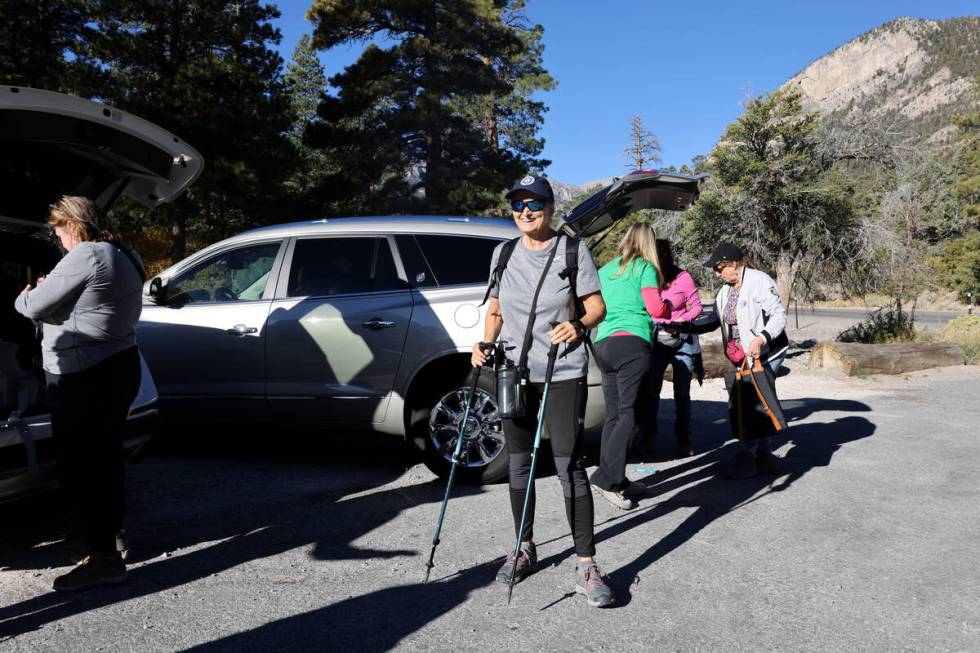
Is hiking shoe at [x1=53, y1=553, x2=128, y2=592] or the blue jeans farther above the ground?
the blue jeans

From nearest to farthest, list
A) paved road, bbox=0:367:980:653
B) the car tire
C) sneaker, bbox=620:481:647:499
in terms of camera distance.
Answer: paved road, bbox=0:367:980:653 < sneaker, bbox=620:481:647:499 < the car tire

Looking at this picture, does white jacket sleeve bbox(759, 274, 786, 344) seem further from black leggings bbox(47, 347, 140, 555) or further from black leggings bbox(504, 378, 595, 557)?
black leggings bbox(47, 347, 140, 555)

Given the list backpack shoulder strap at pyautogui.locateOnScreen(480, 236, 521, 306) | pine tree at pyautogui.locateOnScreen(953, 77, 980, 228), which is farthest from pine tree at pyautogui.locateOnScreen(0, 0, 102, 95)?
pine tree at pyautogui.locateOnScreen(953, 77, 980, 228)

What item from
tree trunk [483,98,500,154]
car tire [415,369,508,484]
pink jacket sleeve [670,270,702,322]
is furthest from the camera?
tree trunk [483,98,500,154]

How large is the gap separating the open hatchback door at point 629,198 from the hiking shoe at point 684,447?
6.47 feet

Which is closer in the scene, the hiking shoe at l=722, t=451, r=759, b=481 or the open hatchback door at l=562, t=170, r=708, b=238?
the open hatchback door at l=562, t=170, r=708, b=238

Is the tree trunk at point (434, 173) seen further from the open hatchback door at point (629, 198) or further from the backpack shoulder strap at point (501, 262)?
the backpack shoulder strap at point (501, 262)

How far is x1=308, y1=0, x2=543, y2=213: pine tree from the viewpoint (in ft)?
86.3

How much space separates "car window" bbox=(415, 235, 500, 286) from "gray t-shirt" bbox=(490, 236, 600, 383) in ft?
6.26

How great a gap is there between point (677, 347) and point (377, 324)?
2.51m

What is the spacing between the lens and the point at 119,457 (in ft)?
12.6

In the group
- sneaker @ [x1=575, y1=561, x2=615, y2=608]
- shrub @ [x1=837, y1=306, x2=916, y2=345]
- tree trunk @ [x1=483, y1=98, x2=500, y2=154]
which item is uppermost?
tree trunk @ [x1=483, y1=98, x2=500, y2=154]

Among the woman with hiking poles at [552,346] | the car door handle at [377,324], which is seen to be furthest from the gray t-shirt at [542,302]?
the car door handle at [377,324]

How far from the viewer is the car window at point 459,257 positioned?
5.67m
